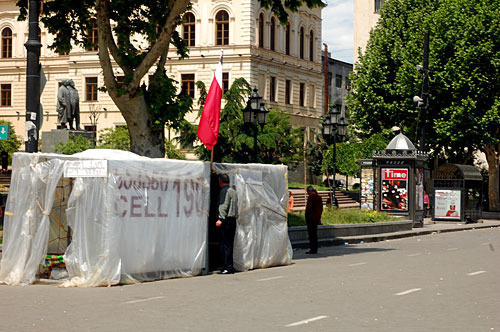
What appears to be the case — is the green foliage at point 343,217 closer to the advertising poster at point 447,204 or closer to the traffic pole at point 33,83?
the advertising poster at point 447,204

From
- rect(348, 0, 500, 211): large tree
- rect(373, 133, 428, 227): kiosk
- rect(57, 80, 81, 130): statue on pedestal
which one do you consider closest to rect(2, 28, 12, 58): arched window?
rect(348, 0, 500, 211): large tree

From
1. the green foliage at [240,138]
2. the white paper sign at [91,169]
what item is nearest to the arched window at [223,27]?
the green foliage at [240,138]

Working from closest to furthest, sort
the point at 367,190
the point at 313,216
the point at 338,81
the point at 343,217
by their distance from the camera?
the point at 313,216, the point at 343,217, the point at 367,190, the point at 338,81

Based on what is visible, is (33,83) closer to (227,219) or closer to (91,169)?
(91,169)

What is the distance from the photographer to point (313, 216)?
71.6ft

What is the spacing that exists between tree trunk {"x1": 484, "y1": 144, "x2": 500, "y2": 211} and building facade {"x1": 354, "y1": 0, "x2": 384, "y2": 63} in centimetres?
2238

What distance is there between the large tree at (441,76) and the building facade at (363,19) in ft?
62.3

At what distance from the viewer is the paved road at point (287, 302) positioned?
9898 mm

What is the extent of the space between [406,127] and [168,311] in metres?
41.4

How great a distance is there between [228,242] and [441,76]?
32.6 m

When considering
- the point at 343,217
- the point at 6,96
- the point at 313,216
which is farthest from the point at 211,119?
the point at 6,96

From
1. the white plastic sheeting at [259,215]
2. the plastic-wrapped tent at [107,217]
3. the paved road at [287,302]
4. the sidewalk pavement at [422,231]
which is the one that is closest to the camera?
the paved road at [287,302]

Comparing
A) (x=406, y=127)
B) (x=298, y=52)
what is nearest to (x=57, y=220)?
(x=406, y=127)

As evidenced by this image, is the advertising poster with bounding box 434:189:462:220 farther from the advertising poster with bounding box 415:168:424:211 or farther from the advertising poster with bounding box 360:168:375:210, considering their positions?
the advertising poster with bounding box 415:168:424:211
